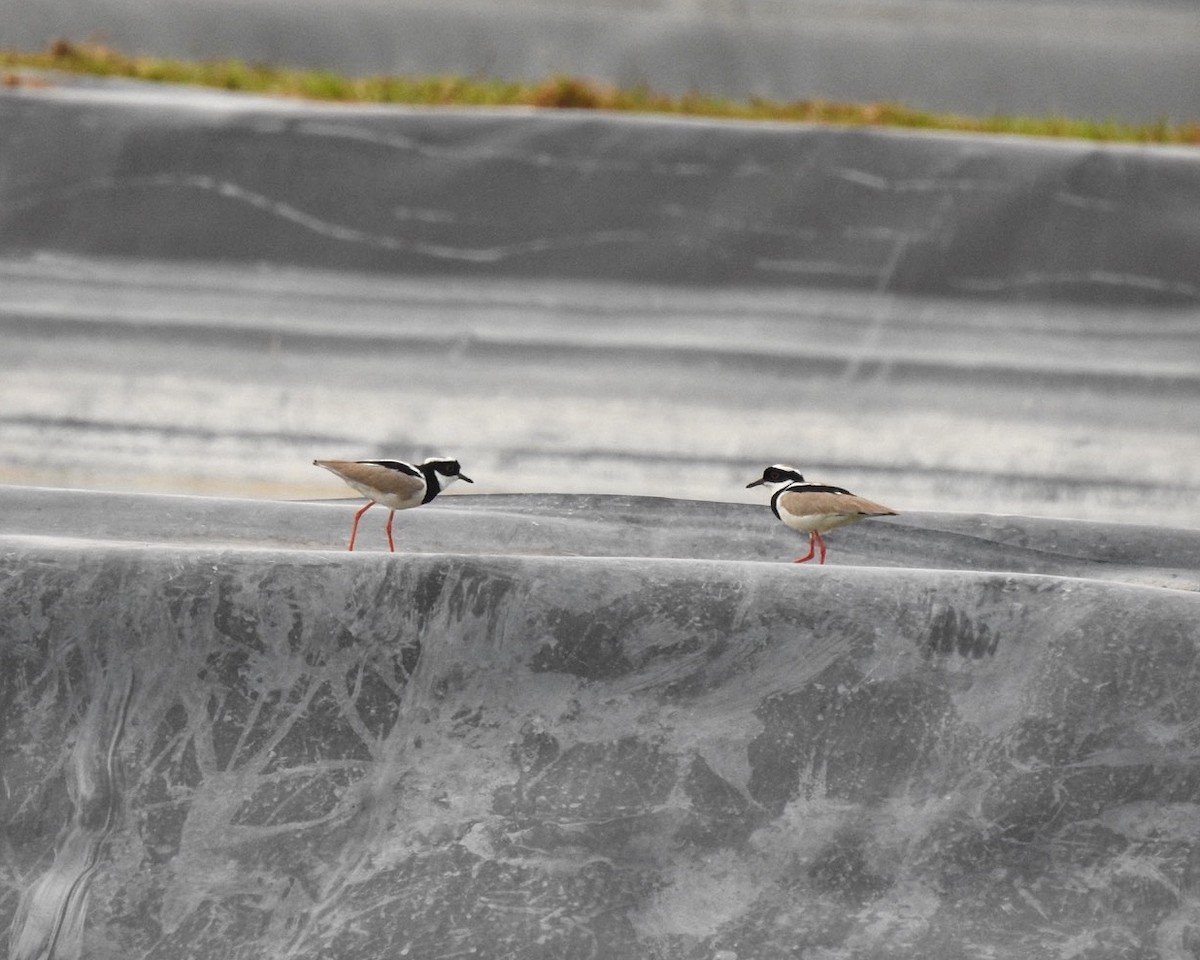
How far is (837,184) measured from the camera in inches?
309

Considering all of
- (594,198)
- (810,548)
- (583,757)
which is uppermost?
(594,198)

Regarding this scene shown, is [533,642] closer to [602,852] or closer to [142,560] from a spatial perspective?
[602,852]

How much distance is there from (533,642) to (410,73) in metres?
7.44

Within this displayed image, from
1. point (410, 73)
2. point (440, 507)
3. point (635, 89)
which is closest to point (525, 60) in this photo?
point (410, 73)

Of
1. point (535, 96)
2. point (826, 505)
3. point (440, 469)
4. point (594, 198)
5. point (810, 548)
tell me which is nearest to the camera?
point (826, 505)

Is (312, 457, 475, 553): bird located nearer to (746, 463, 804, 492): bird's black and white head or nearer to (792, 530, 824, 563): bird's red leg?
(746, 463, 804, 492): bird's black and white head

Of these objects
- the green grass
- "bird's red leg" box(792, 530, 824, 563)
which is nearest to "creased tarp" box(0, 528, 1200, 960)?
"bird's red leg" box(792, 530, 824, 563)

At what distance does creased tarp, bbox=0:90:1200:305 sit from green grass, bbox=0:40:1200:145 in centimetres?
34

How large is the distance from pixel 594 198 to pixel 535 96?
765 millimetres

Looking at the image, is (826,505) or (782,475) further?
(782,475)

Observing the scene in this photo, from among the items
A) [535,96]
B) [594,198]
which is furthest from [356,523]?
[535,96]

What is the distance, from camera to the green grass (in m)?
8.20

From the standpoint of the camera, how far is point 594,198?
795 cm

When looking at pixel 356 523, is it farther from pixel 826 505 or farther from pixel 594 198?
pixel 594 198
